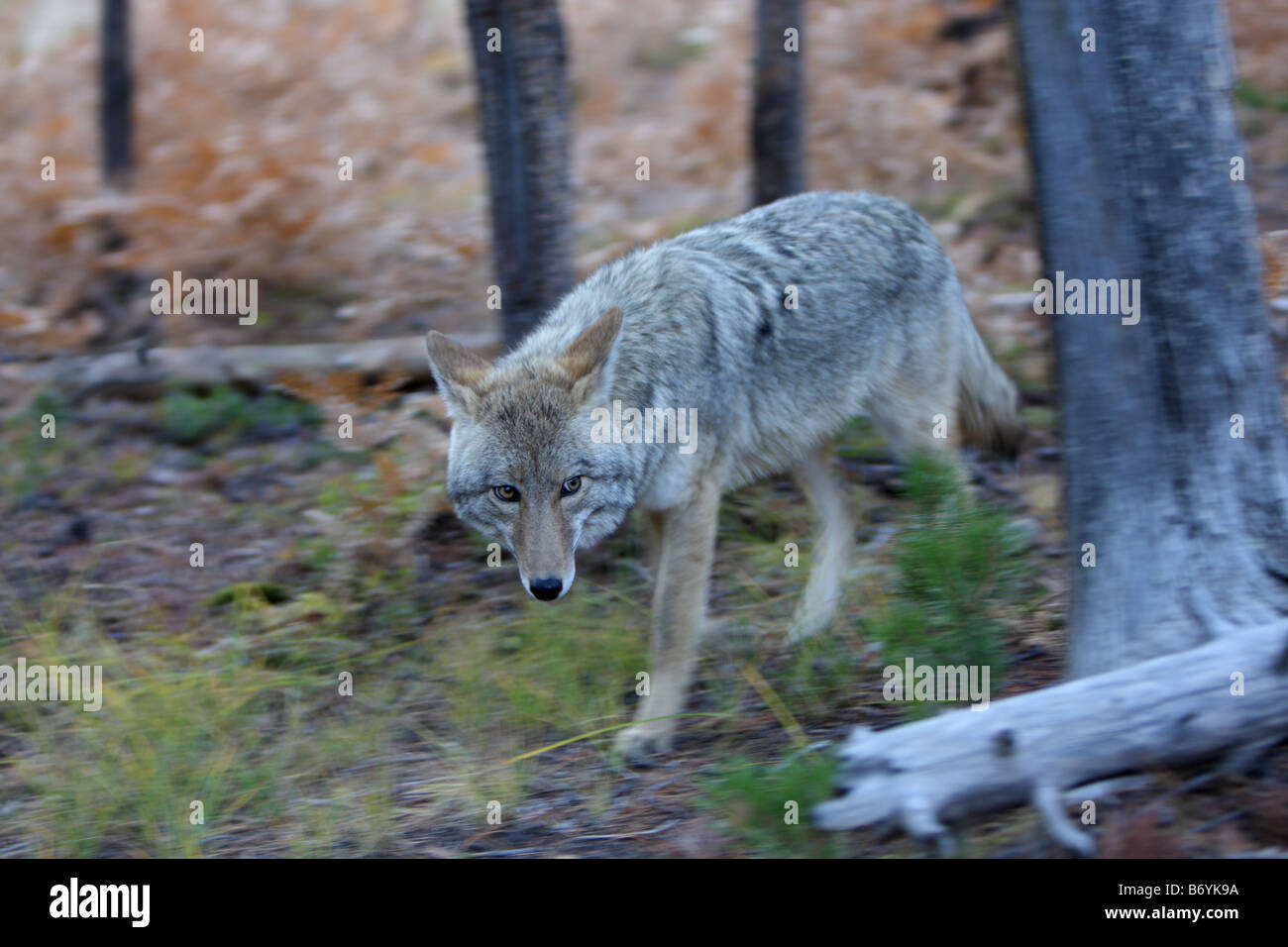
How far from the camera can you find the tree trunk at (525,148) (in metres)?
5.45

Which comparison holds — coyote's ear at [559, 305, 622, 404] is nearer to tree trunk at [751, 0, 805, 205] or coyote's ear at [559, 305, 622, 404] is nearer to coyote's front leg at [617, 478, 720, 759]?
coyote's front leg at [617, 478, 720, 759]

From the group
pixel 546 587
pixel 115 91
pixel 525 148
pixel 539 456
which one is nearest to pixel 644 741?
pixel 546 587

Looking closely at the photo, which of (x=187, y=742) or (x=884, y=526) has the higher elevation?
(x=884, y=526)

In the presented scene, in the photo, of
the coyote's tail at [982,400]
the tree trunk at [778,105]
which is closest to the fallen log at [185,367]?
the tree trunk at [778,105]

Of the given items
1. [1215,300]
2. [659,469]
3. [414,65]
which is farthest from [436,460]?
[414,65]

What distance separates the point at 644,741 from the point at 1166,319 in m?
2.36

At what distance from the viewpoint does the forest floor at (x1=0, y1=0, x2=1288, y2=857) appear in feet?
12.7

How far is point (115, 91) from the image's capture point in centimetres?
959

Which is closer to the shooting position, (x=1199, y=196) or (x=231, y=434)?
(x=1199, y=196)

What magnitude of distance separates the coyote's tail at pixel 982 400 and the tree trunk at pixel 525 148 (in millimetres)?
2074
